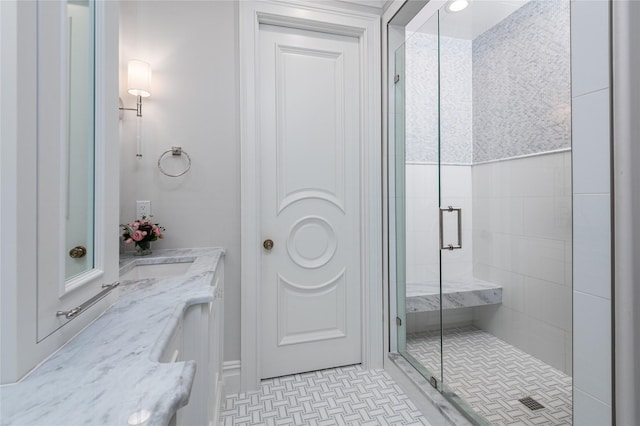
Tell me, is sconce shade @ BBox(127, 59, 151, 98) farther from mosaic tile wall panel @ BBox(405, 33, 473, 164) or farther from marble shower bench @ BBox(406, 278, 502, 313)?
marble shower bench @ BBox(406, 278, 502, 313)

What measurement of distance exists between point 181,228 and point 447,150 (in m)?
1.71

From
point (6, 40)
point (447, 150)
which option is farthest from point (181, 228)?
point (447, 150)

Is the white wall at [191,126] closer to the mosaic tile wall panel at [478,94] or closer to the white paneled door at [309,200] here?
the white paneled door at [309,200]

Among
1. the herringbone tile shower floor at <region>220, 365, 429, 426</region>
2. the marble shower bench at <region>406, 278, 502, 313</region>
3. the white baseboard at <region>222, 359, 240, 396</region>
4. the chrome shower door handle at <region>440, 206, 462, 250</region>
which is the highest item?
the chrome shower door handle at <region>440, 206, 462, 250</region>

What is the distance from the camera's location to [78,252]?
0.72 meters

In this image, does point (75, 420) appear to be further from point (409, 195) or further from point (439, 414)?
point (409, 195)

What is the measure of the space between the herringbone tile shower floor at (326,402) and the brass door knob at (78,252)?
4.15ft

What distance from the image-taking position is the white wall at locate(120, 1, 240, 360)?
1.74 m

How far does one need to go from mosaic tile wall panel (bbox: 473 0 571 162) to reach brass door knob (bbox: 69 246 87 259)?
1.65 meters

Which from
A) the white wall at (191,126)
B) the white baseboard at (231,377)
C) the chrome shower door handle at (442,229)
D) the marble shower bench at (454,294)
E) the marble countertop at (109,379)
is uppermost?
the white wall at (191,126)

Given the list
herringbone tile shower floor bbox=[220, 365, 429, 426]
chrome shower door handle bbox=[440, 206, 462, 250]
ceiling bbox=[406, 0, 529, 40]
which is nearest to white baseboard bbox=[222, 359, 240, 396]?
herringbone tile shower floor bbox=[220, 365, 429, 426]

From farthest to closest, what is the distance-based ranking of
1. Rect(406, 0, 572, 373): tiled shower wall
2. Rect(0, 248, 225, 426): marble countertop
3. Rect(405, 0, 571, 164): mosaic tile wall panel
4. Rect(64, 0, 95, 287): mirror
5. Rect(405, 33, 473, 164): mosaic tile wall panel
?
Rect(405, 33, 473, 164): mosaic tile wall panel → Rect(405, 0, 571, 164): mosaic tile wall panel → Rect(406, 0, 572, 373): tiled shower wall → Rect(64, 0, 95, 287): mirror → Rect(0, 248, 225, 426): marble countertop

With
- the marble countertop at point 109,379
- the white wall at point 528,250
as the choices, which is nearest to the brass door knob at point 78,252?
the marble countertop at point 109,379

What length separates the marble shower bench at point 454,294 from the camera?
1.82 meters
